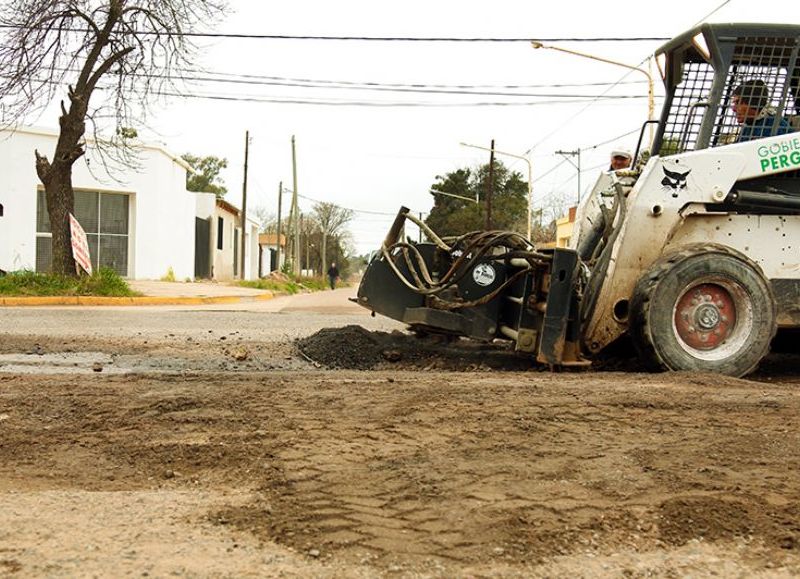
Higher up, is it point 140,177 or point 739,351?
point 140,177

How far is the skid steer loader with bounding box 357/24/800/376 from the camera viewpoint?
20.4 feet

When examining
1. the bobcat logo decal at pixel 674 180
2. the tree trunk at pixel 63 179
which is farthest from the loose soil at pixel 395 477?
the tree trunk at pixel 63 179

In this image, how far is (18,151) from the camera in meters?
28.6

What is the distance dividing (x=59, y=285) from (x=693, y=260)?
50.5ft

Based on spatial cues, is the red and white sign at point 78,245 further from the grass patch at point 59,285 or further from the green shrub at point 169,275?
the green shrub at point 169,275

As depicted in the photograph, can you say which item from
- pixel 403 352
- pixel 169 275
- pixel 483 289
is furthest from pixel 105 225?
pixel 483 289

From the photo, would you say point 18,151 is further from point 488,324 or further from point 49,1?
point 488,324

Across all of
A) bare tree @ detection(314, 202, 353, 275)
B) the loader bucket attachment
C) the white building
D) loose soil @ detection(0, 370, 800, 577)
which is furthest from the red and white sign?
bare tree @ detection(314, 202, 353, 275)

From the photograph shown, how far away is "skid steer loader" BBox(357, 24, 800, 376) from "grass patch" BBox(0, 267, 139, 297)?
43.7 feet

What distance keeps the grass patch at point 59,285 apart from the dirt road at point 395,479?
13.5 metres

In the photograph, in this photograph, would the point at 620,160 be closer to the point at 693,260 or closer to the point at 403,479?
the point at 693,260

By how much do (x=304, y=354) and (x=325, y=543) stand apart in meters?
4.85

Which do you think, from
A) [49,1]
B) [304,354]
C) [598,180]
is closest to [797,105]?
[598,180]

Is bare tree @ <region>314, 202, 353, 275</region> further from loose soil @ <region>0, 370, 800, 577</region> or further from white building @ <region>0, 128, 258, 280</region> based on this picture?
loose soil @ <region>0, 370, 800, 577</region>
